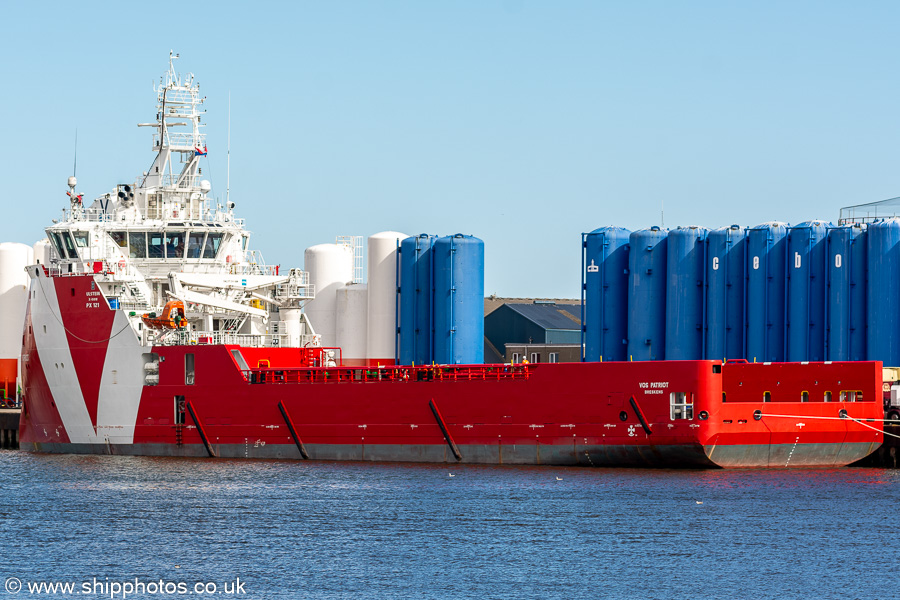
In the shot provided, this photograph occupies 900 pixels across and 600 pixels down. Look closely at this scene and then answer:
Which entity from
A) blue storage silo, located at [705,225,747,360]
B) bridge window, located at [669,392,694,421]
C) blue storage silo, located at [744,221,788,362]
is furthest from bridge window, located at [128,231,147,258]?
blue storage silo, located at [744,221,788,362]

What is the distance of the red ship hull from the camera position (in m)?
30.4

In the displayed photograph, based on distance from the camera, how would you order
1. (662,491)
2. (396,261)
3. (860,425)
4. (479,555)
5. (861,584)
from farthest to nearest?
(396,261)
(860,425)
(662,491)
(479,555)
(861,584)

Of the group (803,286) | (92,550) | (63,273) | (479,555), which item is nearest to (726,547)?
(479,555)

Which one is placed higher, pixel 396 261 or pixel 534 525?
pixel 396 261

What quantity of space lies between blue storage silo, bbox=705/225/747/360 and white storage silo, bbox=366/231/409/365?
10.1m

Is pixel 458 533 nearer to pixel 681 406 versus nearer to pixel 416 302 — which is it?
pixel 681 406

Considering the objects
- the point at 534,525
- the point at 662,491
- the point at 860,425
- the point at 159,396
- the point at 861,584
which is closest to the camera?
the point at 861,584

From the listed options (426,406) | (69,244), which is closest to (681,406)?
(426,406)

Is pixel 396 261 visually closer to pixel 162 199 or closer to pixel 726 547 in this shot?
pixel 162 199

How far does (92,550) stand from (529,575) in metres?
7.78

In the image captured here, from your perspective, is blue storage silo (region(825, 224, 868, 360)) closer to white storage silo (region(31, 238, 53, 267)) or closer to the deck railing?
the deck railing

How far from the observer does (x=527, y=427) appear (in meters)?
31.5

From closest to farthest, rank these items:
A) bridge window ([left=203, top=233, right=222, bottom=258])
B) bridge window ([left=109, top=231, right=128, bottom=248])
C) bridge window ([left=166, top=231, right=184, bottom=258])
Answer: bridge window ([left=109, top=231, right=128, bottom=248]), bridge window ([left=166, top=231, right=184, bottom=258]), bridge window ([left=203, top=233, right=222, bottom=258])

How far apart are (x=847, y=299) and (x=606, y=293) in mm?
7212
